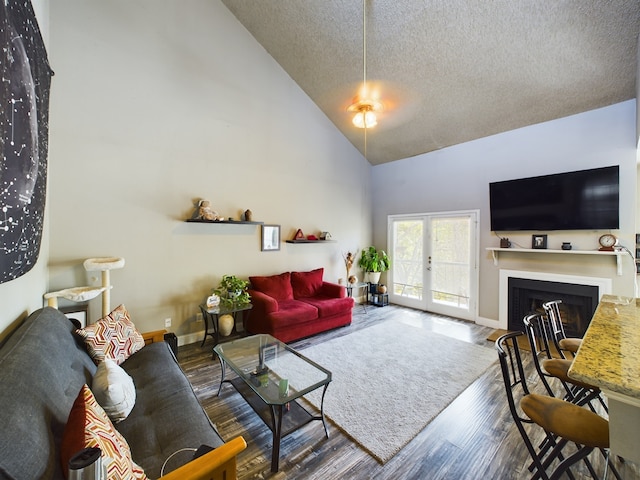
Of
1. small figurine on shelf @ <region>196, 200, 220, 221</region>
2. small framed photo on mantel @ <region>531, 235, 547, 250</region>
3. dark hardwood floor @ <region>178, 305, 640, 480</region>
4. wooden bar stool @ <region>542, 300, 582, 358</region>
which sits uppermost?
small figurine on shelf @ <region>196, 200, 220, 221</region>

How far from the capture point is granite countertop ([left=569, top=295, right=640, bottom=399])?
3.02 feet

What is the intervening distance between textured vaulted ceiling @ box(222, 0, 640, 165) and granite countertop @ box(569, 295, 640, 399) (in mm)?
2771

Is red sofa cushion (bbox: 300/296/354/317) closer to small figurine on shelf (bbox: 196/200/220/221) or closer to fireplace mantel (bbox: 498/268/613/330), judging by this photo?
small figurine on shelf (bbox: 196/200/220/221)

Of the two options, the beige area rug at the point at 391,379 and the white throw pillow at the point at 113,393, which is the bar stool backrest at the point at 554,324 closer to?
the beige area rug at the point at 391,379

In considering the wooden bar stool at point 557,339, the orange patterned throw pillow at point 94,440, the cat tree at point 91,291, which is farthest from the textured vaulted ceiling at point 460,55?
the orange patterned throw pillow at point 94,440

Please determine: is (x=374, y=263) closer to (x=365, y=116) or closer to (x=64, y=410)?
(x=365, y=116)

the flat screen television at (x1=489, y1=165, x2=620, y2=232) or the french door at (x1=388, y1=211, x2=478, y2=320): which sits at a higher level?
the flat screen television at (x1=489, y1=165, x2=620, y2=232)

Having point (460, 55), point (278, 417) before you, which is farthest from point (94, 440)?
point (460, 55)

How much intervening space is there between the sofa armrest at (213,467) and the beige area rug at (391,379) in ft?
3.66

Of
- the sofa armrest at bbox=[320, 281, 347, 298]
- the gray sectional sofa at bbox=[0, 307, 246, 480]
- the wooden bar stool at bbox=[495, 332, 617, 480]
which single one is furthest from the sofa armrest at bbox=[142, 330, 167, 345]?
the wooden bar stool at bbox=[495, 332, 617, 480]

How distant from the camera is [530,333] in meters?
1.90

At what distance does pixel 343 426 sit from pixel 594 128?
4.59 meters

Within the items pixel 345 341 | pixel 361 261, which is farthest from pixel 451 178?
pixel 345 341

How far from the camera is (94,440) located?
88cm
